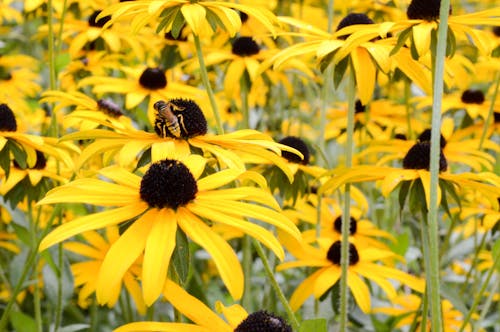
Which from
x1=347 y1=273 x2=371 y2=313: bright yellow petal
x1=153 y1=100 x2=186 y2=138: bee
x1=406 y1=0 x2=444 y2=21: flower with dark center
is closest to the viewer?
x1=153 y1=100 x2=186 y2=138: bee

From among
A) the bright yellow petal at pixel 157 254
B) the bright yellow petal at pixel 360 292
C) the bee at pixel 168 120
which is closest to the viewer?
the bright yellow petal at pixel 157 254

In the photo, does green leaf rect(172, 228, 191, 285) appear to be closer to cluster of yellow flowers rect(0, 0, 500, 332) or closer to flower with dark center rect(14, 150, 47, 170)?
cluster of yellow flowers rect(0, 0, 500, 332)

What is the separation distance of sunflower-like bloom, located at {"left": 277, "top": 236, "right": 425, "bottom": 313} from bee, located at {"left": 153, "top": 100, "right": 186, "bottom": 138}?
0.40m

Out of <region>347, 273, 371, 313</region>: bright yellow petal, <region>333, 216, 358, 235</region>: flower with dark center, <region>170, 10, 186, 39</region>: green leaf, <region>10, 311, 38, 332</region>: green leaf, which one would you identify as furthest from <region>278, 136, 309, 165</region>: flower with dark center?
<region>10, 311, 38, 332</region>: green leaf

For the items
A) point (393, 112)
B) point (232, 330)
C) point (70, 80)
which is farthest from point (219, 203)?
point (70, 80)

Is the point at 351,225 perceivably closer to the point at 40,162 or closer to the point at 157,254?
the point at 40,162

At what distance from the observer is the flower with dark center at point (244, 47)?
1.94 m

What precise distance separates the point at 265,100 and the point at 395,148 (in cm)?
99

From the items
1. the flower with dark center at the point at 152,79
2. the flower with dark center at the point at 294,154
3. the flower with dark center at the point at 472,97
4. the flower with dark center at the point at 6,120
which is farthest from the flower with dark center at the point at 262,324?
the flower with dark center at the point at 472,97

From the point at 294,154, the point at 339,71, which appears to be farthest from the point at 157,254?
the point at 294,154

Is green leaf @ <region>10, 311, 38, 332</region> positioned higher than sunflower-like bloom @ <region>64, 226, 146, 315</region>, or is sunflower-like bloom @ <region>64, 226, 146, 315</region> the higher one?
sunflower-like bloom @ <region>64, 226, 146, 315</region>

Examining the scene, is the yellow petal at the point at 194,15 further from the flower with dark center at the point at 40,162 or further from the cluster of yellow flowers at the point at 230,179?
the flower with dark center at the point at 40,162

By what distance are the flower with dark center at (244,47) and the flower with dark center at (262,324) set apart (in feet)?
3.76

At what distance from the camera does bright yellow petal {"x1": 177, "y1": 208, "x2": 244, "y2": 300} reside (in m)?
0.79
